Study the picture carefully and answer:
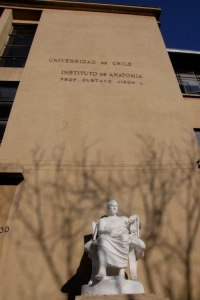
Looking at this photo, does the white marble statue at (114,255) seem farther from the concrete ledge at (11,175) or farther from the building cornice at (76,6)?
the building cornice at (76,6)

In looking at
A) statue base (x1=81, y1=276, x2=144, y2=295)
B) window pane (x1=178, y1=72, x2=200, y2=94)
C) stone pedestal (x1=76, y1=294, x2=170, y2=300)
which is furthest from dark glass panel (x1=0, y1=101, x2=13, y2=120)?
window pane (x1=178, y1=72, x2=200, y2=94)

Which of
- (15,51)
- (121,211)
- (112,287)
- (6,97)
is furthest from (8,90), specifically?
(112,287)

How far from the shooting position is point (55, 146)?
6.34 metres

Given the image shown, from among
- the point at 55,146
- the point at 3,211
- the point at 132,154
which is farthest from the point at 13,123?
the point at 132,154

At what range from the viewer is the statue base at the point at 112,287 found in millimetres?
3402

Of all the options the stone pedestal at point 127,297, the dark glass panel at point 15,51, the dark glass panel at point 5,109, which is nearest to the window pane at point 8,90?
the dark glass panel at point 5,109

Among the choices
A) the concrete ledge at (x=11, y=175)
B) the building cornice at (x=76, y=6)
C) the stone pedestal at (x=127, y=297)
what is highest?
the building cornice at (x=76, y=6)

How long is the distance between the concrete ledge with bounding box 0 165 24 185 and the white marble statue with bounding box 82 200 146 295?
2.32 metres

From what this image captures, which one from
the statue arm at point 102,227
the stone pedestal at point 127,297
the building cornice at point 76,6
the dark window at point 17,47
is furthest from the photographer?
the building cornice at point 76,6

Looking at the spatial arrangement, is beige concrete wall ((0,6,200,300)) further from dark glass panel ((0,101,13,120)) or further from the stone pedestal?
the stone pedestal

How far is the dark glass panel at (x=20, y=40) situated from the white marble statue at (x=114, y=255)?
983cm

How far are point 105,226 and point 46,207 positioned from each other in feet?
5.48

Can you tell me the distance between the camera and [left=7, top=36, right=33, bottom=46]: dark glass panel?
1099cm

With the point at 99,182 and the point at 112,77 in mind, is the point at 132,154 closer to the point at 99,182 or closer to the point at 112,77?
the point at 99,182
